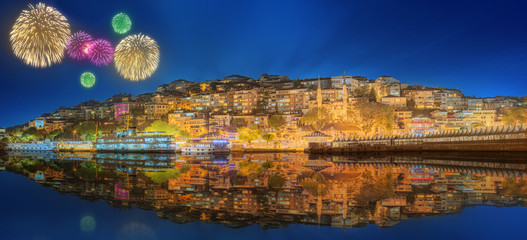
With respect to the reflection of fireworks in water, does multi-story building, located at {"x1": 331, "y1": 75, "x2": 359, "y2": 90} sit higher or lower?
higher

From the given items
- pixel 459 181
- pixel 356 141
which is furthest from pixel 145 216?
pixel 356 141

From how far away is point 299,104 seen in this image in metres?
67.9

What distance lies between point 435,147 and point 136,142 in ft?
129

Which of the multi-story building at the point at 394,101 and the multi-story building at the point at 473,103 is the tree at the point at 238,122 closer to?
the multi-story building at the point at 394,101

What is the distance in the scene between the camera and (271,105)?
70875mm

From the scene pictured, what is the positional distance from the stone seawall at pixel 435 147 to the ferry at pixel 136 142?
20.3m

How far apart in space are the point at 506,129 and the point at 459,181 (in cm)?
2087

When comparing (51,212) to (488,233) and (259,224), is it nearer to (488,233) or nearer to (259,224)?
(259,224)

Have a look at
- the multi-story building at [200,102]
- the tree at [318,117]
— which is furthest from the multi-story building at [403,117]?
the multi-story building at [200,102]

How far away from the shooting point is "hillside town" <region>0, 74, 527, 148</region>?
53312mm

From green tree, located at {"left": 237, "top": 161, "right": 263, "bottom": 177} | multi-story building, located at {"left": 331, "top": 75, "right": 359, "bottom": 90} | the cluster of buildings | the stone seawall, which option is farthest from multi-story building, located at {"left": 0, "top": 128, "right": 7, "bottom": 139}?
green tree, located at {"left": 237, "top": 161, "right": 263, "bottom": 177}

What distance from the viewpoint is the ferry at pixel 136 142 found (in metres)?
44.4

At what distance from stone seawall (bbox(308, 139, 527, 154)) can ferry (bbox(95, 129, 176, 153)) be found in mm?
20270

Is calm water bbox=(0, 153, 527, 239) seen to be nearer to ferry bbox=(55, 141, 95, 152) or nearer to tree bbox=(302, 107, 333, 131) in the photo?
ferry bbox=(55, 141, 95, 152)
